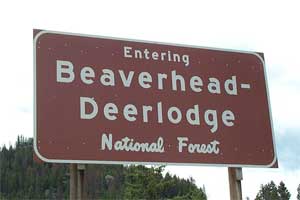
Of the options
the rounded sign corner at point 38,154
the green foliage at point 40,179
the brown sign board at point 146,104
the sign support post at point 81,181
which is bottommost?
the sign support post at point 81,181

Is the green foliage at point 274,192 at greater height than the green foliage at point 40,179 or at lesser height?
lesser

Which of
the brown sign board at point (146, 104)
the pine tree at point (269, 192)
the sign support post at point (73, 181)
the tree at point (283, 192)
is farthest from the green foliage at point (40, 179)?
the sign support post at point (73, 181)

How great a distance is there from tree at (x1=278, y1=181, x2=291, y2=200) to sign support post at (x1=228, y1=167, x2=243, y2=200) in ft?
285

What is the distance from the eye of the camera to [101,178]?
112 meters

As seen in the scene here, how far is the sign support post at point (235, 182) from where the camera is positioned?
21.0ft

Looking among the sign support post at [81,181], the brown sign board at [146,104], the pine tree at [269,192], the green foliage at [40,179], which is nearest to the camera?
the sign support post at [81,181]

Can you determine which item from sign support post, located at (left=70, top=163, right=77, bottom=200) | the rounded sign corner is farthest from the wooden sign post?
the rounded sign corner

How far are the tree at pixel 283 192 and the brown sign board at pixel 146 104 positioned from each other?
284 ft

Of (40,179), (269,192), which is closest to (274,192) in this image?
(269,192)

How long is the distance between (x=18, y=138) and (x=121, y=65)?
13752 cm

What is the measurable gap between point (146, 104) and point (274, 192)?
307 feet

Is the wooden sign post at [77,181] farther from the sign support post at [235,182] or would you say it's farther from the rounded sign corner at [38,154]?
the sign support post at [235,182]

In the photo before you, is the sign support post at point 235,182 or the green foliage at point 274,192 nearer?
the sign support post at point 235,182

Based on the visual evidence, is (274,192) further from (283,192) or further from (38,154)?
(38,154)
